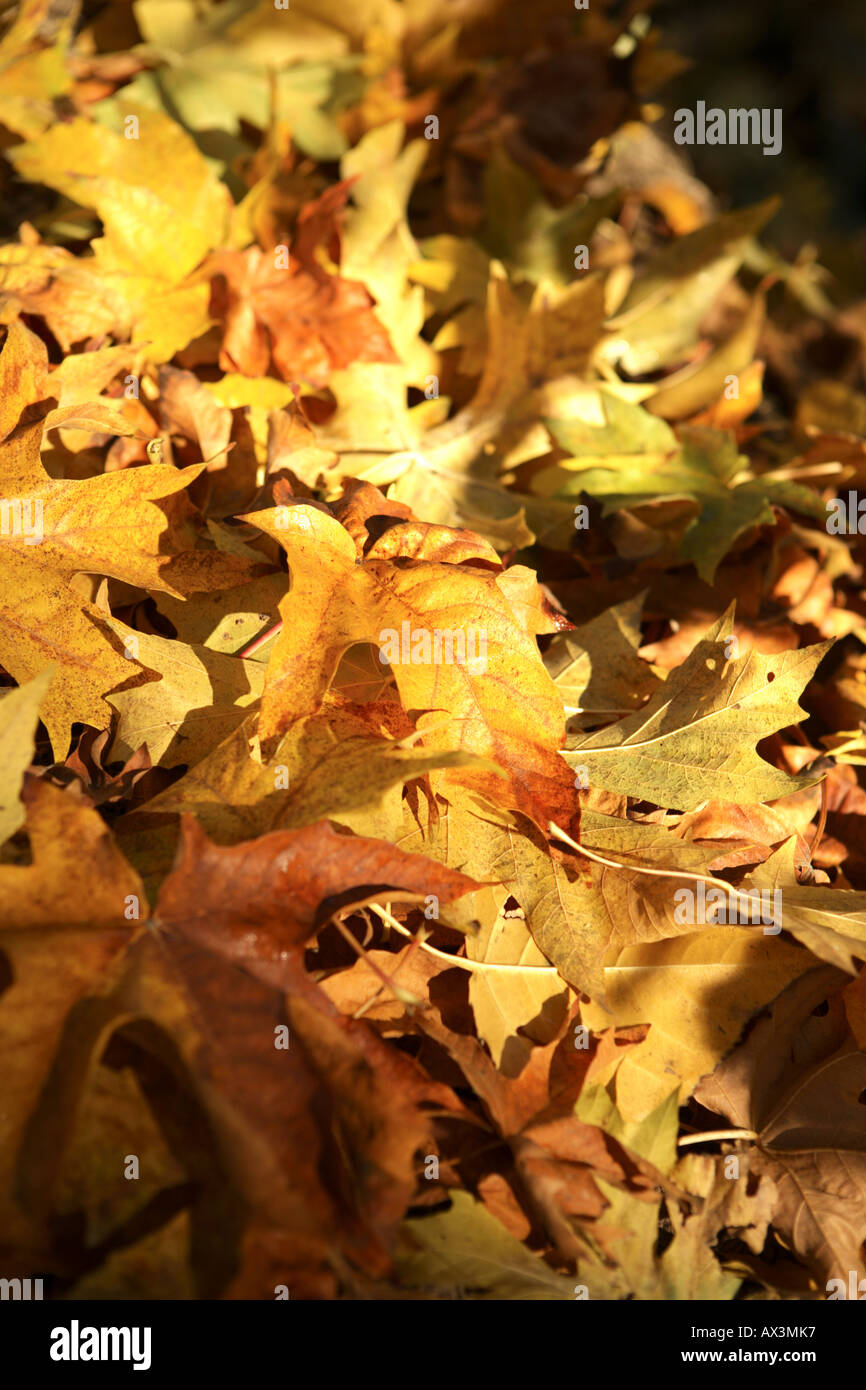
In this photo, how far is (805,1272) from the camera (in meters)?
0.70

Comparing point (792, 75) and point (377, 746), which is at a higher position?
point (792, 75)

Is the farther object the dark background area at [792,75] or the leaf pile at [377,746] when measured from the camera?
the dark background area at [792,75]

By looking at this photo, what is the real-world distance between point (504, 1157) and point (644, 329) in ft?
3.29

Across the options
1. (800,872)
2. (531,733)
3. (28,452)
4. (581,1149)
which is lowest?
(581,1149)

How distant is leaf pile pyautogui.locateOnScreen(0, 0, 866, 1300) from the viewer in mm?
544

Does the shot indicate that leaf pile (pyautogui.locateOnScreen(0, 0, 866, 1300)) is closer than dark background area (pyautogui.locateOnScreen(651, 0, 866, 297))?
Yes

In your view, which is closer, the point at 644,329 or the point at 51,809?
the point at 51,809

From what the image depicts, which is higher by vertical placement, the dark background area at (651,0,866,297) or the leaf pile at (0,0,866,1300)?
the dark background area at (651,0,866,297)

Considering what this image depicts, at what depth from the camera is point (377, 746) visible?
0.65m

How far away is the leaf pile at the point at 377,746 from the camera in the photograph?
1.78ft

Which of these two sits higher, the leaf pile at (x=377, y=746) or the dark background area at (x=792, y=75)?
the dark background area at (x=792, y=75)

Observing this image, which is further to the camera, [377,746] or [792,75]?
[792,75]
